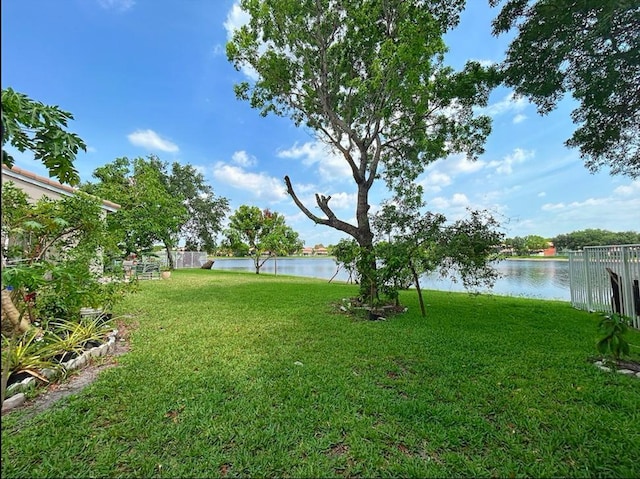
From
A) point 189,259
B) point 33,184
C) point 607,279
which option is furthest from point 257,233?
point 607,279

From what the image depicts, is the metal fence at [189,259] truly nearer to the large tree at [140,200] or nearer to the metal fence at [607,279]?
the large tree at [140,200]

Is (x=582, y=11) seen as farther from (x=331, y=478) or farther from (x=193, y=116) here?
(x=193, y=116)

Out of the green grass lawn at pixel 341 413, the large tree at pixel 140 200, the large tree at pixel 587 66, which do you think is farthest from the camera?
the large tree at pixel 140 200

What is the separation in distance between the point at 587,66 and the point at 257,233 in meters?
17.2

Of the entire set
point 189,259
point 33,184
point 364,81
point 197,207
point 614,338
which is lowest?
point 614,338

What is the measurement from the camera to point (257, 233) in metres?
19.3

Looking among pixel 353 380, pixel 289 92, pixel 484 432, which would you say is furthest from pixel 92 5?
pixel 484 432

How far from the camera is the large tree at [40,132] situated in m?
2.00

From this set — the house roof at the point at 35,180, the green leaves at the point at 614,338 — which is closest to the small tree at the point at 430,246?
the green leaves at the point at 614,338

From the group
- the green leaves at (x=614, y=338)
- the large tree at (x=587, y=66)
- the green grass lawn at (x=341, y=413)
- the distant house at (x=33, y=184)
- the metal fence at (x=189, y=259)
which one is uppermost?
the large tree at (x=587, y=66)

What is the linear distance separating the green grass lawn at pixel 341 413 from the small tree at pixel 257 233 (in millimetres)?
14513

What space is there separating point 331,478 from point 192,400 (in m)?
1.47

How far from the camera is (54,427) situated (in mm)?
2125

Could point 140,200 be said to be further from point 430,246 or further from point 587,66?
point 587,66
